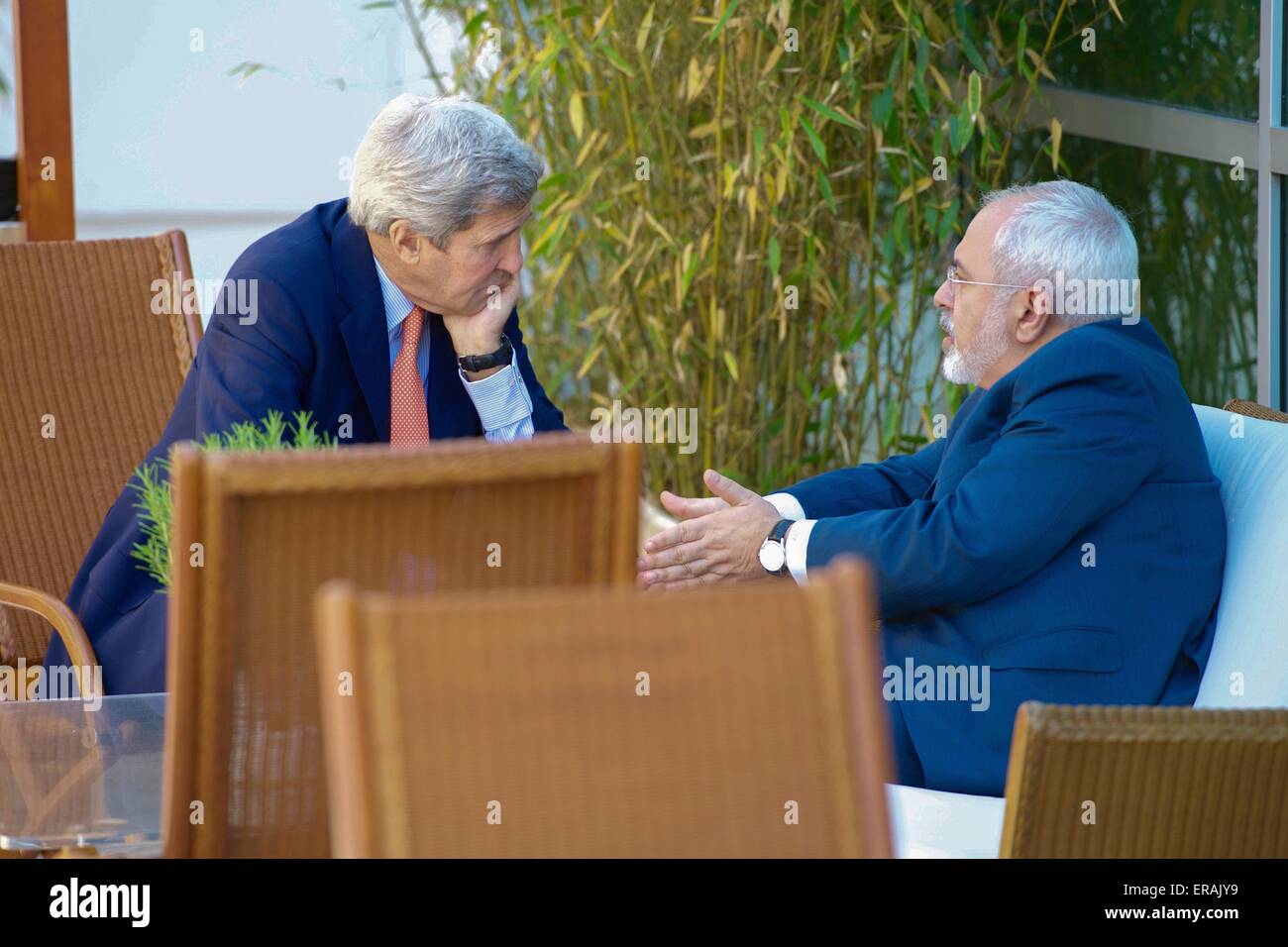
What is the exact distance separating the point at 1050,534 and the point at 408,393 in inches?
39.4

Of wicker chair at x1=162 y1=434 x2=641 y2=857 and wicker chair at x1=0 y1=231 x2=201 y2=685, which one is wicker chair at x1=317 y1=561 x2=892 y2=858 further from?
wicker chair at x1=0 y1=231 x2=201 y2=685

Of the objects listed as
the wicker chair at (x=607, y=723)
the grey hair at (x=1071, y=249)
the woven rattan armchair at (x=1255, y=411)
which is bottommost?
the wicker chair at (x=607, y=723)

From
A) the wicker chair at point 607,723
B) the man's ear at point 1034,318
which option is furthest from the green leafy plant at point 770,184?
the wicker chair at point 607,723

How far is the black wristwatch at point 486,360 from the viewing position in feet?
7.97

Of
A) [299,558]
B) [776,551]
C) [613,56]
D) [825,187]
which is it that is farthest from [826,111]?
[299,558]

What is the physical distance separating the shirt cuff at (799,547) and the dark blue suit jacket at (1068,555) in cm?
11

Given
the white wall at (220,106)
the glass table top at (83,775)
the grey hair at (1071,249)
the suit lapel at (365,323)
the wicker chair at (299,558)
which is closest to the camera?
the wicker chair at (299,558)

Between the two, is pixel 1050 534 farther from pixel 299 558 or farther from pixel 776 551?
pixel 299 558

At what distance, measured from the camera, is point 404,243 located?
7.57ft

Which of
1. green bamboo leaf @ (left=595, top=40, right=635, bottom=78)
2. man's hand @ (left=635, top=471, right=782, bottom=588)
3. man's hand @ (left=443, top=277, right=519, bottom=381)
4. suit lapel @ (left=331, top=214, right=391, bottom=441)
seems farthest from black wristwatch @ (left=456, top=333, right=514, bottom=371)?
green bamboo leaf @ (left=595, top=40, right=635, bottom=78)

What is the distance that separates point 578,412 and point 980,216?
287 centimetres

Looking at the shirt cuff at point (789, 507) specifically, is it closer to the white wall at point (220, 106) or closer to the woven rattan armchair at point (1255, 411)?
the woven rattan armchair at point (1255, 411)

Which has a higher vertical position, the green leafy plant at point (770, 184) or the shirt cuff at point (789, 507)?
the green leafy plant at point (770, 184)
